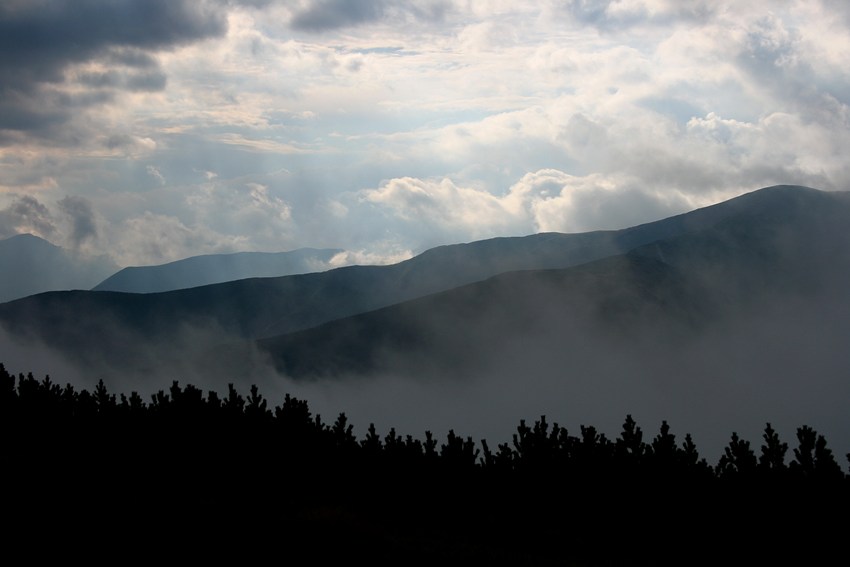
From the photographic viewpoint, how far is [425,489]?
3184 cm

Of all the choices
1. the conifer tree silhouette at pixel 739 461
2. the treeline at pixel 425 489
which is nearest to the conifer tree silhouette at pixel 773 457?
the treeline at pixel 425 489

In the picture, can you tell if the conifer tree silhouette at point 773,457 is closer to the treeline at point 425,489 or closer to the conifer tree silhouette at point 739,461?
the treeline at point 425,489

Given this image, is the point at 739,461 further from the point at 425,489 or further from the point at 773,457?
the point at 425,489

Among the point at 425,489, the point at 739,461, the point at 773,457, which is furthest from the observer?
the point at 739,461

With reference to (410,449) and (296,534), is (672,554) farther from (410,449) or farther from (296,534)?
(296,534)

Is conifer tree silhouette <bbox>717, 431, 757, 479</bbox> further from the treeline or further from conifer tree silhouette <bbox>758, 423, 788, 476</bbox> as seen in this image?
conifer tree silhouette <bbox>758, 423, 788, 476</bbox>

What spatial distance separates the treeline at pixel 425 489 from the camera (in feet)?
81.0

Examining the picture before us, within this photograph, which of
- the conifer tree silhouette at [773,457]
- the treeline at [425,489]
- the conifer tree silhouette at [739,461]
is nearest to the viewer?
the treeline at [425,489]

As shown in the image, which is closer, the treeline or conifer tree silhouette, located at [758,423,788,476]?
the treeline

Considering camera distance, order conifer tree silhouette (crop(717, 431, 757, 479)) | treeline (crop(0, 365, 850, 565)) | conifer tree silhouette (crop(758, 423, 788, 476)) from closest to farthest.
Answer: treeline (crop(0, 365, 850, 565)), conifer tree silhouette (crop(758, 423, 788, 476)), conifer tree silhouette (crop(717, 431, 757, 479))

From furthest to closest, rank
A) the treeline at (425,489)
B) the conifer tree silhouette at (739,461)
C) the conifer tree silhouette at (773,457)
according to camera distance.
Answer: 1. the conifer tree silhouette at (739,461)
2. the conifer tree silhouette at (773,457)
3. the treeline at (425,489)

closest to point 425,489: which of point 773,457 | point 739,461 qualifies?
point 739,461

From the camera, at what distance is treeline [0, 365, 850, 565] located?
972 inches

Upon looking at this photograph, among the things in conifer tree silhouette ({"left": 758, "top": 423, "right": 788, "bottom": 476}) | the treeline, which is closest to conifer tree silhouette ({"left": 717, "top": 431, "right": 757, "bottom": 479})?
the treeline
